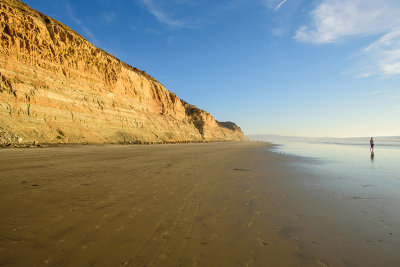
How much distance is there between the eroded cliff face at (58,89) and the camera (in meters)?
19.6

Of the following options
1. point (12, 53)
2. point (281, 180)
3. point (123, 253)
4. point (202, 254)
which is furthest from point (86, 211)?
point (12, 53)

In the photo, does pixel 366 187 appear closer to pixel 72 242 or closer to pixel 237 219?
pixel 237 219

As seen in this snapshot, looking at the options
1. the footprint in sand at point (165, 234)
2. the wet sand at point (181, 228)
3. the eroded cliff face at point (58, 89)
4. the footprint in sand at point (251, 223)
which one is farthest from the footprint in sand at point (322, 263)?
the eroded cliff face at point (58, 89)

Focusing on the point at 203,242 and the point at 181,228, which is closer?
the point at 203,242

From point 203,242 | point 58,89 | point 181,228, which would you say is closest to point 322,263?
point 203,242

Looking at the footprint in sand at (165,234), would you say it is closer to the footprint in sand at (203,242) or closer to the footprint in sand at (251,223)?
the footprint in sand at (203,242)

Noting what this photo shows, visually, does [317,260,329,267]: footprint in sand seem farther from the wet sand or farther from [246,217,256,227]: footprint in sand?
[246,217,256,227]: footprint in sand

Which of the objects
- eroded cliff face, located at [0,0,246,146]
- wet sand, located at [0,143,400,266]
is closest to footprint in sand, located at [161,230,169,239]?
wet sand, located at [0,143,400,266]

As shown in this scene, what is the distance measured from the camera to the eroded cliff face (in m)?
19.6

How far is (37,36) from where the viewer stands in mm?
23984

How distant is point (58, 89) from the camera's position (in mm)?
24875

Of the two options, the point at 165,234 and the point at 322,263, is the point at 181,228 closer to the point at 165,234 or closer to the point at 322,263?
the point at 165,234

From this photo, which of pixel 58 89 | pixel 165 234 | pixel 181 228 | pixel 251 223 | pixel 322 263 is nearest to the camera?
pixel 322 263

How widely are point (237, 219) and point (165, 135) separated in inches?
1629
